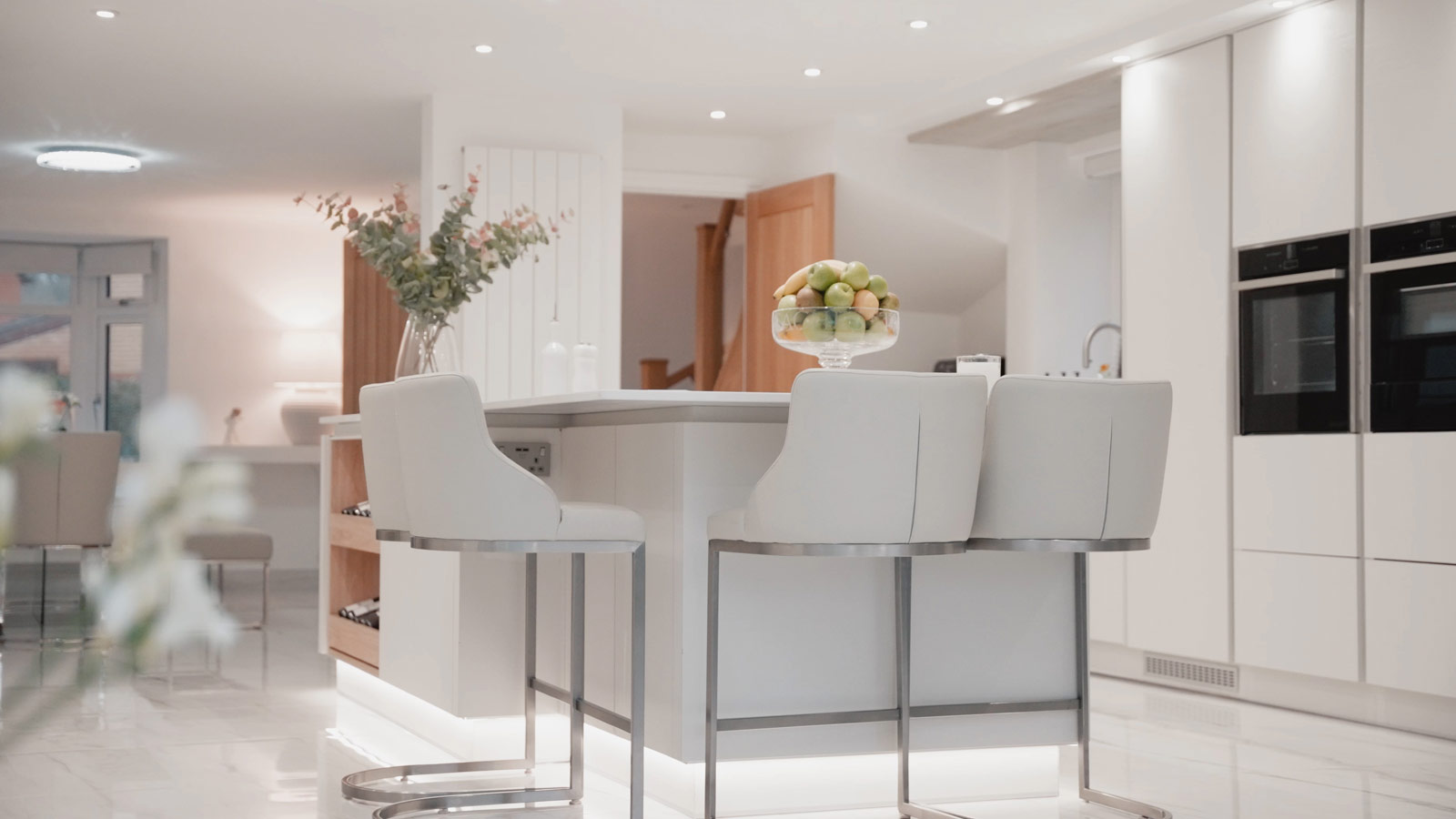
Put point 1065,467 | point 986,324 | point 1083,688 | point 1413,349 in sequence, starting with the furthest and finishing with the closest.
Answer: point 986,324
point 1413,349
point 1083,688
point 1065,467

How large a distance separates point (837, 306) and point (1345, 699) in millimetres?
2487

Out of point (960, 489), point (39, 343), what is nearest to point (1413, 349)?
point (960, 489)

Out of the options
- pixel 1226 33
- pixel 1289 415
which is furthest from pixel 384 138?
pixel 1289 415

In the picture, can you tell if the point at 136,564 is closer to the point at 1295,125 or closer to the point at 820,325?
the point at 820,325

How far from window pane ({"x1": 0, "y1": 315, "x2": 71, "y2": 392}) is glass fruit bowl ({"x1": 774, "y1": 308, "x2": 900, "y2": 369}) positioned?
772 centimetres

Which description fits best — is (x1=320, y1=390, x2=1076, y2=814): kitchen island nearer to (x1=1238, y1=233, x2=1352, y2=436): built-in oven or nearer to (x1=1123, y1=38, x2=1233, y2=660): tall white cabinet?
(x1=1238, y1=233, x2=1352, y2=436): built-in oven

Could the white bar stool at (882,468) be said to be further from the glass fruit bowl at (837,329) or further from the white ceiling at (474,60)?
the white ceiling at (474,60)

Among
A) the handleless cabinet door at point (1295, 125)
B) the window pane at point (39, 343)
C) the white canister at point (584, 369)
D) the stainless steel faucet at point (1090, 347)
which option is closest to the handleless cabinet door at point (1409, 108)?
the handleless cabinet door at point (1295, 125)

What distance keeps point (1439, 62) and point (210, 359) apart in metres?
7.88

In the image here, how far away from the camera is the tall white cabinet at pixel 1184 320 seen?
4.88 m

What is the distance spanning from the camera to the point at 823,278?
9.93ft

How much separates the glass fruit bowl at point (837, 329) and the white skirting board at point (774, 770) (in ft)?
2.85

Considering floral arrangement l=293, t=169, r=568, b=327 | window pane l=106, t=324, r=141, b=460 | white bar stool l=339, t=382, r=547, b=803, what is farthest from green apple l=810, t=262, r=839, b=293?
window pane l=106, t=324, r=141, b=460

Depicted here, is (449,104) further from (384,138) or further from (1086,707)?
(1086,707)
